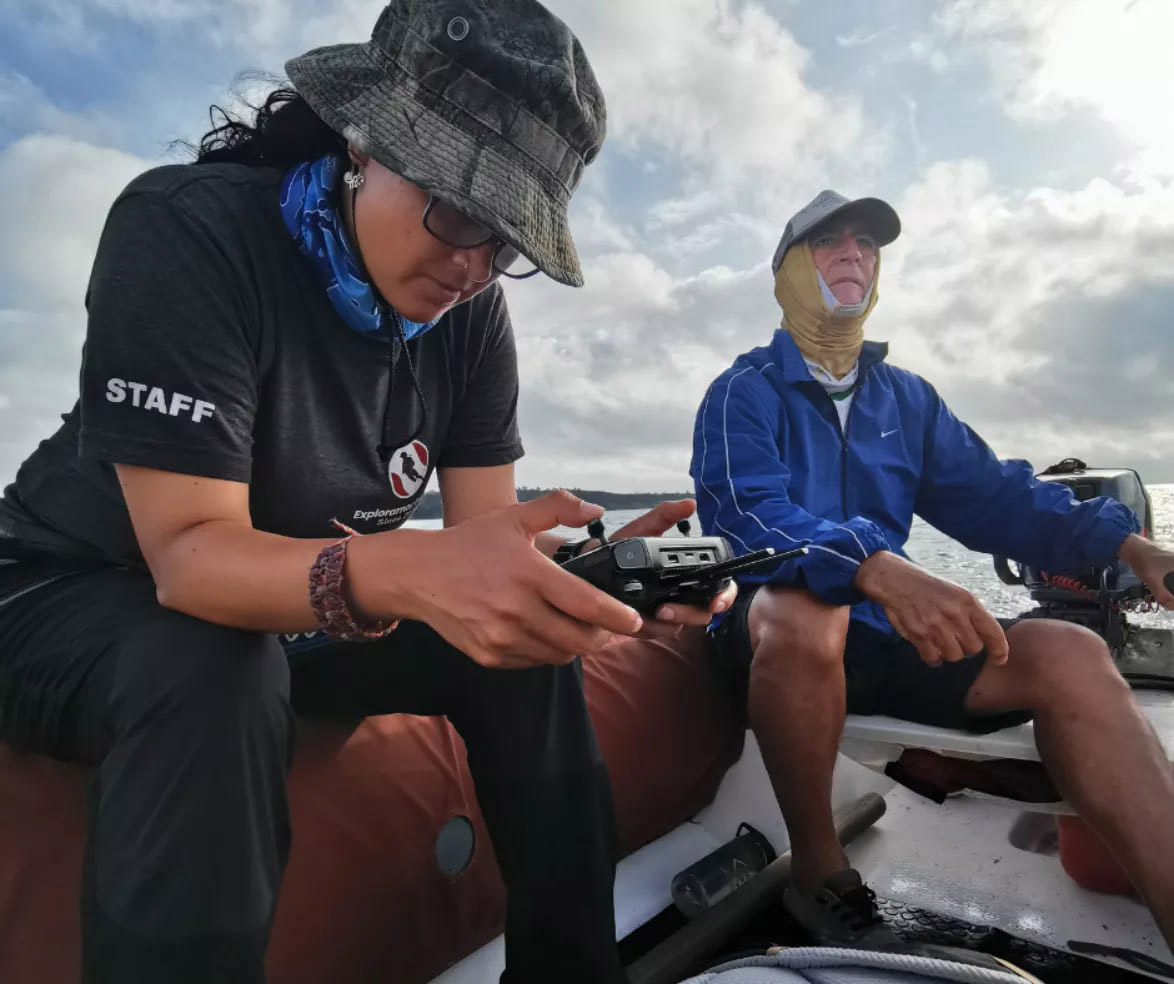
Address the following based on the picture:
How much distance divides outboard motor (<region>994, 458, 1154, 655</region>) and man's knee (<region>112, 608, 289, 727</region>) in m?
2.59

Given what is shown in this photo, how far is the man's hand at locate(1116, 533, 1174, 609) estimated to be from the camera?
230 centimetres

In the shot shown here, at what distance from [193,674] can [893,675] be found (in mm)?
1795

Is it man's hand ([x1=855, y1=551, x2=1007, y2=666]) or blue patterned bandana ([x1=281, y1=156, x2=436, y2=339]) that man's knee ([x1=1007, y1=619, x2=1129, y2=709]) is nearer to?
man's hand ([x1=855, y1=551, x2=1007, y2=666])

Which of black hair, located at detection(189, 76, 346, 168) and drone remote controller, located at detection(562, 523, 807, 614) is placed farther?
black hair, located at detection(189, 76, 346, 168)

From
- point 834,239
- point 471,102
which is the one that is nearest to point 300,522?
point 471,102

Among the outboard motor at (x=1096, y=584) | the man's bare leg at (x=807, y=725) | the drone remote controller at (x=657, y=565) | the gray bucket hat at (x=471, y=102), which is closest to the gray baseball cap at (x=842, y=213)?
the outboard motor at (x=1096, y=584)

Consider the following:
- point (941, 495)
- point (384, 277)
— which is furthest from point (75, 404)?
point (941, 495)

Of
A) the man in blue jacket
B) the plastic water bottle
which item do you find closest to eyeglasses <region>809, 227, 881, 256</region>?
the man in blue jacket

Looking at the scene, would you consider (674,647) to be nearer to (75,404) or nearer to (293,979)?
(293,979)

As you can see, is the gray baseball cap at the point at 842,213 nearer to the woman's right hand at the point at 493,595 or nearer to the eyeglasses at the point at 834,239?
the eyeglasses at the point at 834,239

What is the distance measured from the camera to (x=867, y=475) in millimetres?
2594

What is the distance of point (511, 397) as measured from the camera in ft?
6.02

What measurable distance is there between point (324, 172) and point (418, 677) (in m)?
0.92

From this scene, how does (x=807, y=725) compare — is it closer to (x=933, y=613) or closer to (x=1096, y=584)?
(x=933, y=613)
